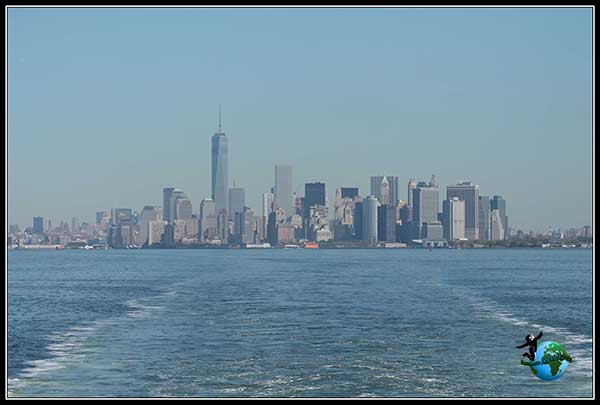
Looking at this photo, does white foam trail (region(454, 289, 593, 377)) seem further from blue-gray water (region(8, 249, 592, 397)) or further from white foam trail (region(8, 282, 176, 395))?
white foam trail (region(8, 282, 176, 395))

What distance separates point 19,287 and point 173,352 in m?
46.0

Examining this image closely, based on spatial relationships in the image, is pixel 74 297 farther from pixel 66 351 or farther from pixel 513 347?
pixel 513 347

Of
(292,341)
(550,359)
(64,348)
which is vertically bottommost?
(64,348)

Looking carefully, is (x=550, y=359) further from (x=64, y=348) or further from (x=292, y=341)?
(x=64, y=348)

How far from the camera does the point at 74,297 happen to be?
63.1m

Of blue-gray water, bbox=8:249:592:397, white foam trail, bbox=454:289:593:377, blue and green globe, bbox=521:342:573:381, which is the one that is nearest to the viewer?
blue and green globe, bbox=521:342:573:381

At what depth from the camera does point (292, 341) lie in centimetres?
3753

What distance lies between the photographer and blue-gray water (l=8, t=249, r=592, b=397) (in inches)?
1122

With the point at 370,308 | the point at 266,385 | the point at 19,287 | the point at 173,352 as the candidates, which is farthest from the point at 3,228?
the point at 19,287

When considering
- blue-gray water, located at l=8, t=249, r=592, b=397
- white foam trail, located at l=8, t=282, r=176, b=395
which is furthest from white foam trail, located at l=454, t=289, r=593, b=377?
white foam trail, located at l=8, t=282, r=176, b=395

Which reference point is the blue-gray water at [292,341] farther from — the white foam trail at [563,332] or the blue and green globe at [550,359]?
the blue and green globe at [550,359]

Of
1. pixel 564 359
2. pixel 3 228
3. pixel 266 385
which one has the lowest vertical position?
pixel 266 385

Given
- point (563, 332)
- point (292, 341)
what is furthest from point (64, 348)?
point (563, 332)
